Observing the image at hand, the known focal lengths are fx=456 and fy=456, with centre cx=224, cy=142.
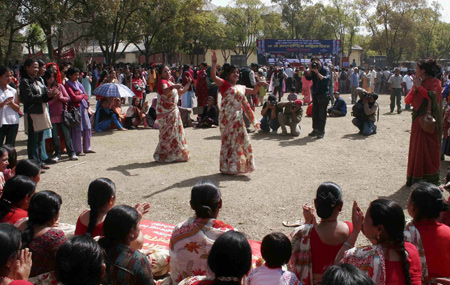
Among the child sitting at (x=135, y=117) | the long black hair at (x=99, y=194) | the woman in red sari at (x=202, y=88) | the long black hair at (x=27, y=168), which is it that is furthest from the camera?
the woman in red sari at (x=202, y=88)

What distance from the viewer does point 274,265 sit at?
2672 millimetres

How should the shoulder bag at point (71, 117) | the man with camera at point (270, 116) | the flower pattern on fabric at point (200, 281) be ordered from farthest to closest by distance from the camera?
1. the man with camera at point (270, 116)
2. the shoulder bag at point (71, 117)
3. the flower pattern on fabric at point (200, 281)

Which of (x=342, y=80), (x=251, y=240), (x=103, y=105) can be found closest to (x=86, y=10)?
(x=103, y=105)

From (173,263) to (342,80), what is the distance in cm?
2244

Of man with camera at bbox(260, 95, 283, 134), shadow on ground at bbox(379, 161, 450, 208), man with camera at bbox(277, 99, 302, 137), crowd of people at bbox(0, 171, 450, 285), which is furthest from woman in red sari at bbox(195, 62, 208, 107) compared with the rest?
crowd of people at bbox(0, 171, 450, 285)

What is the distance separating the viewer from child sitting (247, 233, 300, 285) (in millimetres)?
2604

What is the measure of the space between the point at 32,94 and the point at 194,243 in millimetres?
4939

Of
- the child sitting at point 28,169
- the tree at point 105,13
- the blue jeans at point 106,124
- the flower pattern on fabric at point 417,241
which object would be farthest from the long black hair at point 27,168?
the tree at point 105,13

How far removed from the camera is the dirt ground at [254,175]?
5.51 m

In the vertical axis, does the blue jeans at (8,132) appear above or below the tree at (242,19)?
below

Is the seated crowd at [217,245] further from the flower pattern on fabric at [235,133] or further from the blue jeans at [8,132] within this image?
the blue jeans at [8,132]

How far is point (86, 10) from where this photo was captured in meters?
21.7

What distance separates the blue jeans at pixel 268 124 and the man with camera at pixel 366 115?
73.6 inches

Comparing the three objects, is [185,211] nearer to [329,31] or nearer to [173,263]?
[173,263]
